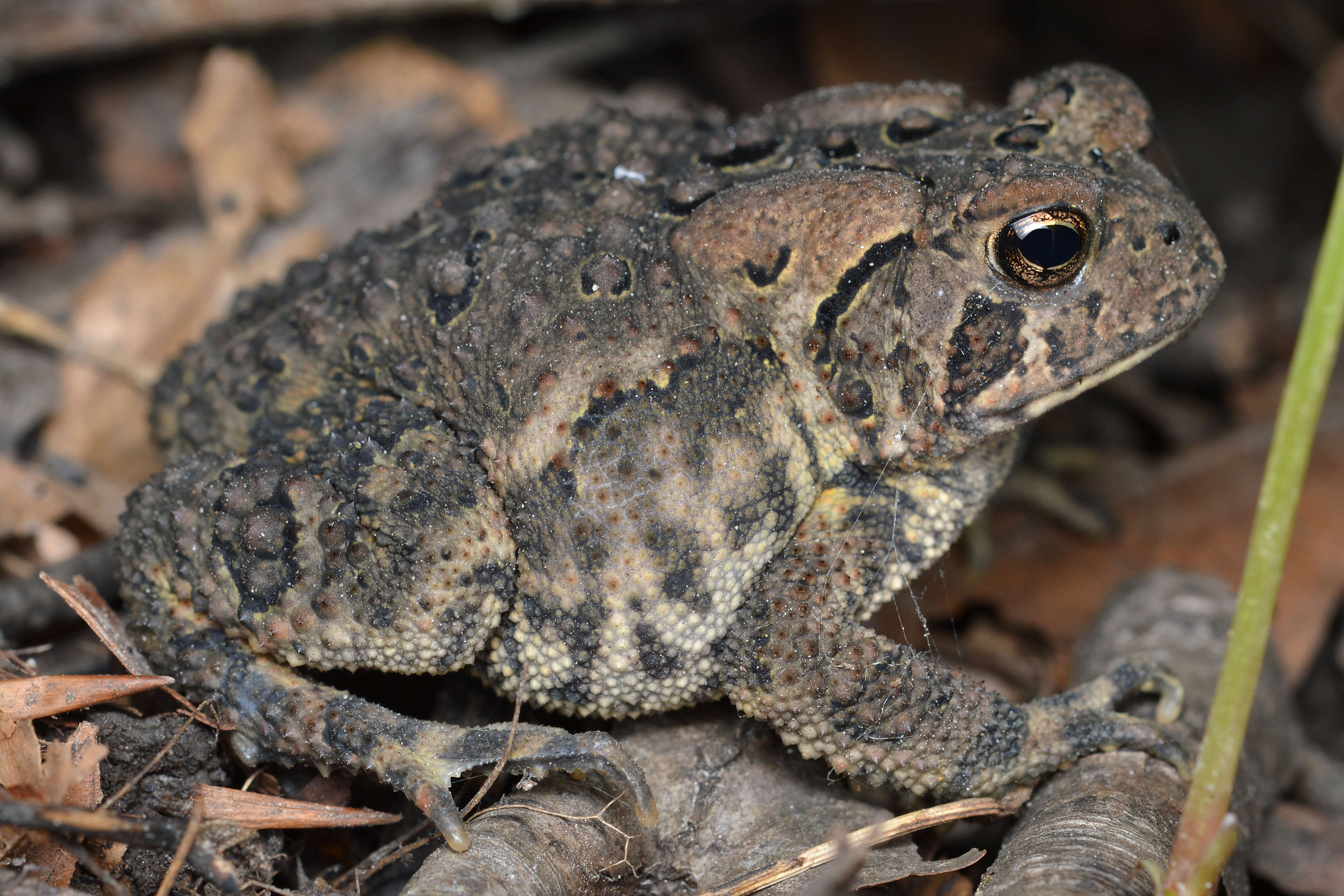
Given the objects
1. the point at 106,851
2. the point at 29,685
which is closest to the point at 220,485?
the point at 29,685

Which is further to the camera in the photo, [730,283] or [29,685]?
[730,283]

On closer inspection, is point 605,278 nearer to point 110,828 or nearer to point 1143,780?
point 110,828

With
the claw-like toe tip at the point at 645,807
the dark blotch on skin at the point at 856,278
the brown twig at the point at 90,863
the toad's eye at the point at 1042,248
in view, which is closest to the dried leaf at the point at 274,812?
the brown twig at the point at 90,863

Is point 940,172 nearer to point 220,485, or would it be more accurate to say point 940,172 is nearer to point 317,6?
point 220,485

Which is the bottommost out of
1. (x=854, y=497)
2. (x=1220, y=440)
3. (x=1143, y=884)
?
(x=1143, y=884)

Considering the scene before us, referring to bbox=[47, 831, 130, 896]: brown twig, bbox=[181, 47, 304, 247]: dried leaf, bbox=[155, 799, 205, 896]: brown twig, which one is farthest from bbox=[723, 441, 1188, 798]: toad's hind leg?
bbox=[181, 47, 304, 247]: dried leaf

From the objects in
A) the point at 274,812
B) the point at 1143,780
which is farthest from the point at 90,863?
the point at 1143,780
